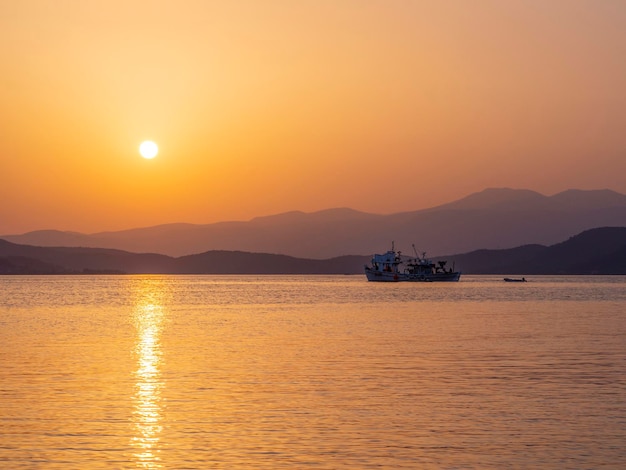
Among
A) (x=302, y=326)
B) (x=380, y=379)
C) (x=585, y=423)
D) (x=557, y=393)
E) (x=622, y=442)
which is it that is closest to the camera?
(x=622, y=442)

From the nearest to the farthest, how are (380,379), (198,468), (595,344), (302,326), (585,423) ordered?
(198,468), (585,423), (380,379), (595,344), (302,326)

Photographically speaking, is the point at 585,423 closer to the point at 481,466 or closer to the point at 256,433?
the point at 481,466

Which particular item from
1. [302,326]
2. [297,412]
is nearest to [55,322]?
[302,326]

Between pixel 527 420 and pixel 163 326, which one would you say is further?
pixel 163 326

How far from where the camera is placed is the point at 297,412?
33.9 metres

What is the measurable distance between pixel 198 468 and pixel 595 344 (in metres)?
43.8

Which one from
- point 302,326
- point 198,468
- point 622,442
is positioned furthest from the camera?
point 302,326

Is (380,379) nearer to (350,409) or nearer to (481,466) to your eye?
(350,409)

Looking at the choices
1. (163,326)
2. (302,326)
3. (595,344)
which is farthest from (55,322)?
(595,344)

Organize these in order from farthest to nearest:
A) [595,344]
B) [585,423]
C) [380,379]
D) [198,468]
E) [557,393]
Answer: [595,344], [380,379], [557,393], [585,423], [198,468]

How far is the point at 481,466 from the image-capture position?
25.5m

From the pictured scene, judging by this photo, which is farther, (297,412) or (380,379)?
(380,379)

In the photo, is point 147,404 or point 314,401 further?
point 314,401

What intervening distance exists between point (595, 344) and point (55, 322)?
5258 centimetres
